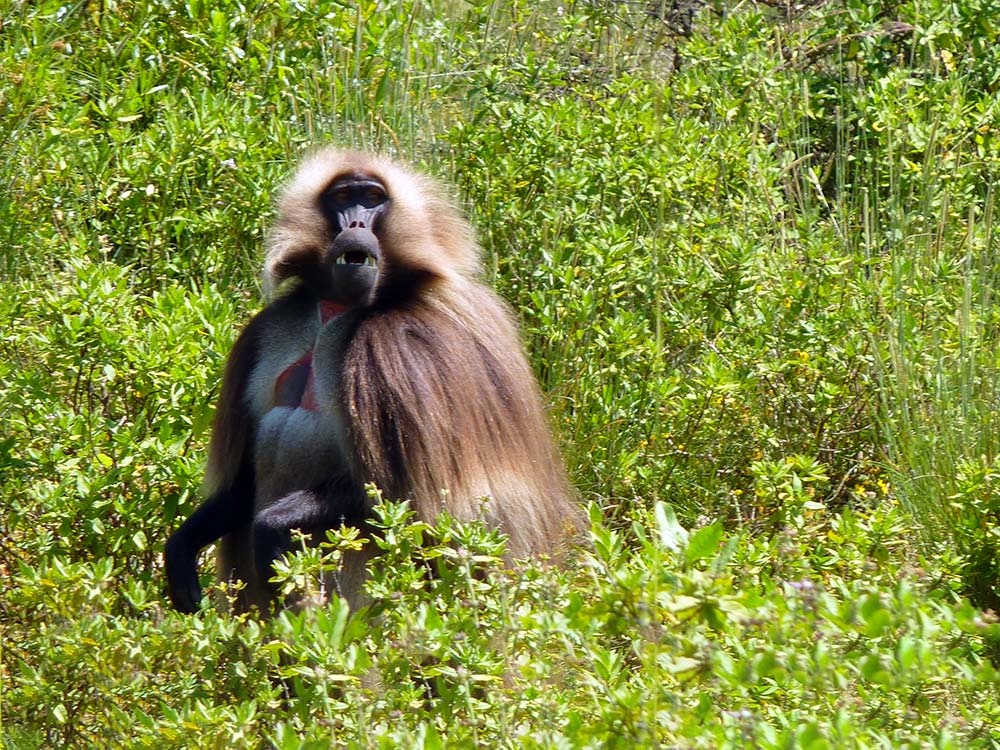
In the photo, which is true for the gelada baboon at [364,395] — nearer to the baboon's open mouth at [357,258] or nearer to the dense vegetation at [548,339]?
the baboon's open mouth at [357,258]

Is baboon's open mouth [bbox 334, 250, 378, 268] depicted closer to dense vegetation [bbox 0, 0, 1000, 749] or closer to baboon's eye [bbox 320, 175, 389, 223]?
baboon's eye [bbox 320, 175, 389, 223]

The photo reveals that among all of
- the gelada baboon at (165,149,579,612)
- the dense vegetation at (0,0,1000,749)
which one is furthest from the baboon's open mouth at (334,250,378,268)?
the dense vegetation at (0,0,1000,749)

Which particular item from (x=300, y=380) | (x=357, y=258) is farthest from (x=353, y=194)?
(x=300, y=380)

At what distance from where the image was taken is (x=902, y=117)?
538 centimetres

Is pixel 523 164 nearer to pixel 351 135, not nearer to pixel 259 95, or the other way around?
pixel 351 135

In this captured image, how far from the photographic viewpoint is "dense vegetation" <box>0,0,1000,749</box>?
2.91 meters

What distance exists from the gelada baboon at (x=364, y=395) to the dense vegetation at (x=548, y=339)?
21 centimetres

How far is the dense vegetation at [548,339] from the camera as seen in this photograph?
2.91 metres

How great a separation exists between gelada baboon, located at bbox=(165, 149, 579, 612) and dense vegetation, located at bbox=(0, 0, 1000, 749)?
0.67 feet

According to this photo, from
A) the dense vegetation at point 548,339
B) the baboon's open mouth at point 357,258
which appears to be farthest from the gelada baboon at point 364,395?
the dense vegetation at point 548,339

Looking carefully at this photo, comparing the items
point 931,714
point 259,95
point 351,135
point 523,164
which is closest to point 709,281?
point 523,164

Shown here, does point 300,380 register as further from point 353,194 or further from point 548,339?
point 548,339

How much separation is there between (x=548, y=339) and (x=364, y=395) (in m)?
1.30

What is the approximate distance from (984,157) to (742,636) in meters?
2.81
